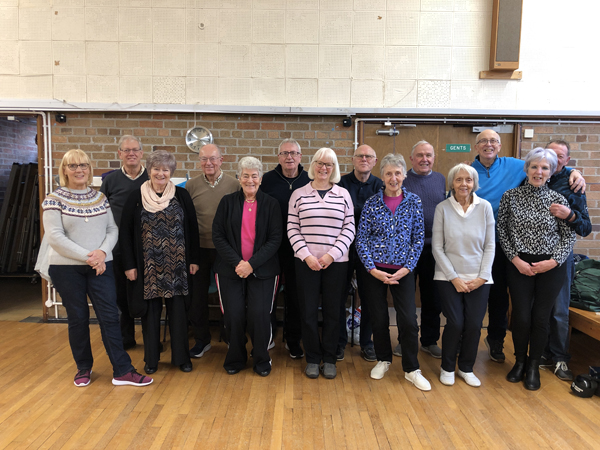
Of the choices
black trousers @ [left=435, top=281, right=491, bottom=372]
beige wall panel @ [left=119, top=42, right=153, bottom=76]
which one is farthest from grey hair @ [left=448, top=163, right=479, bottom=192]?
beige wall panel @ [left=119, top=42, right=153, bottom=76]

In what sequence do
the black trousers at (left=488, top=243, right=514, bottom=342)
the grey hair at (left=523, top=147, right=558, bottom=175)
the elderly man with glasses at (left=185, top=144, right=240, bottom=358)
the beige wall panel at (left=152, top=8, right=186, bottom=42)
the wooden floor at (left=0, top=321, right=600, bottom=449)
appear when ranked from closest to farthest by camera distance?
the wooden floor at (left=0, top=321, right=600, bottom=449), the grey hair at (left=523, top=147, right=558, bottom=175), the black trousers at (left=488, top=243, right=514, bottom=342), the elderly man with glasses at (left=185, top=144, right=240, bottom=358), the beige wall panel at (left=152, top=8, right=186, bottom=42)

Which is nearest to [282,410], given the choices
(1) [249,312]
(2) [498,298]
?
(1) [249,312]

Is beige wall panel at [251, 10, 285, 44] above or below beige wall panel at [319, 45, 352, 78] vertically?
above

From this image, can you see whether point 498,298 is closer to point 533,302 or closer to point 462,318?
point 533,302

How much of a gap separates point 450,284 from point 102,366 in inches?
107

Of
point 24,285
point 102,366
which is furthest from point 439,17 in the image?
point 24,285

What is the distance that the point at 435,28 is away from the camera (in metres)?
4.03

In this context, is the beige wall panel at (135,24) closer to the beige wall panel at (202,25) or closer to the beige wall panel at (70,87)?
the beige wall panel at (202,25)

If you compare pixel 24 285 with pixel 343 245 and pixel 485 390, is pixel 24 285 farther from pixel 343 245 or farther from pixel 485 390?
pixel 485 390

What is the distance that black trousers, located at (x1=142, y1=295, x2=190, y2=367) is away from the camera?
2959mm

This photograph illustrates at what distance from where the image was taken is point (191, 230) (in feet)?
9.89

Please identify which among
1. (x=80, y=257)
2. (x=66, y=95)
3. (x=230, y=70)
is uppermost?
(x=230, y=70)

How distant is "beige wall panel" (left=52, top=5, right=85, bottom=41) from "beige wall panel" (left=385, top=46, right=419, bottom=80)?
3037 millimetres

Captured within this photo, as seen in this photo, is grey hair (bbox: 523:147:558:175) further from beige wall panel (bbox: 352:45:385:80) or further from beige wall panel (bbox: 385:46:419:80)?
beige wall panel (bbox: 352:45:385:80)
